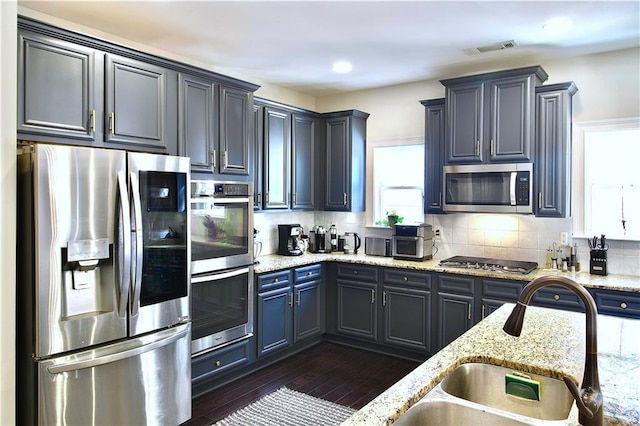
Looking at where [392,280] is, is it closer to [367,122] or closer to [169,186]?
[367,122]

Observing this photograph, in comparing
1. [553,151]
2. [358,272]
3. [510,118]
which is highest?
[510,118]

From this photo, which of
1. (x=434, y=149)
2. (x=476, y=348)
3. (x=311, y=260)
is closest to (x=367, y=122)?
(x=434, y=149)

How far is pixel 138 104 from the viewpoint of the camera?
298 cm

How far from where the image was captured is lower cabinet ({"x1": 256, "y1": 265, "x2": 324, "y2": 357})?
3961 millimetres

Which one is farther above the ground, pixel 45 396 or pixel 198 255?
pixel 198 255

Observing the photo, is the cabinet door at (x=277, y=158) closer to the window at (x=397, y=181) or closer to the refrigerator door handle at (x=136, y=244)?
the window at (x=397, y=181)

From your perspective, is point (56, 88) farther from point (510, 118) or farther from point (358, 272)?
point (510, 118)

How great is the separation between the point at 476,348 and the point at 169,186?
2.08 meters

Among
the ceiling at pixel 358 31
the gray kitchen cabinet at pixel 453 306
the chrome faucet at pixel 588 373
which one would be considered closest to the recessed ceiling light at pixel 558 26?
the ceiling at pixel 358 31

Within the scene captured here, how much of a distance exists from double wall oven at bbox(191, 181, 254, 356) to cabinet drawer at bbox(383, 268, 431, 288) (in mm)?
1376

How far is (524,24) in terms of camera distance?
321 cm

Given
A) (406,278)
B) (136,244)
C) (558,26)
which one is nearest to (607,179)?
(558,26)

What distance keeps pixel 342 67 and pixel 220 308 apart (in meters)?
2.50

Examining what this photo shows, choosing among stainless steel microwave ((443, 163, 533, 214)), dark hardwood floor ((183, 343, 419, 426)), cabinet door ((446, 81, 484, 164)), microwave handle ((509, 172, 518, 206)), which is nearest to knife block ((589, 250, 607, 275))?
stainless steel microwave ((443, 163, 533, 214))
